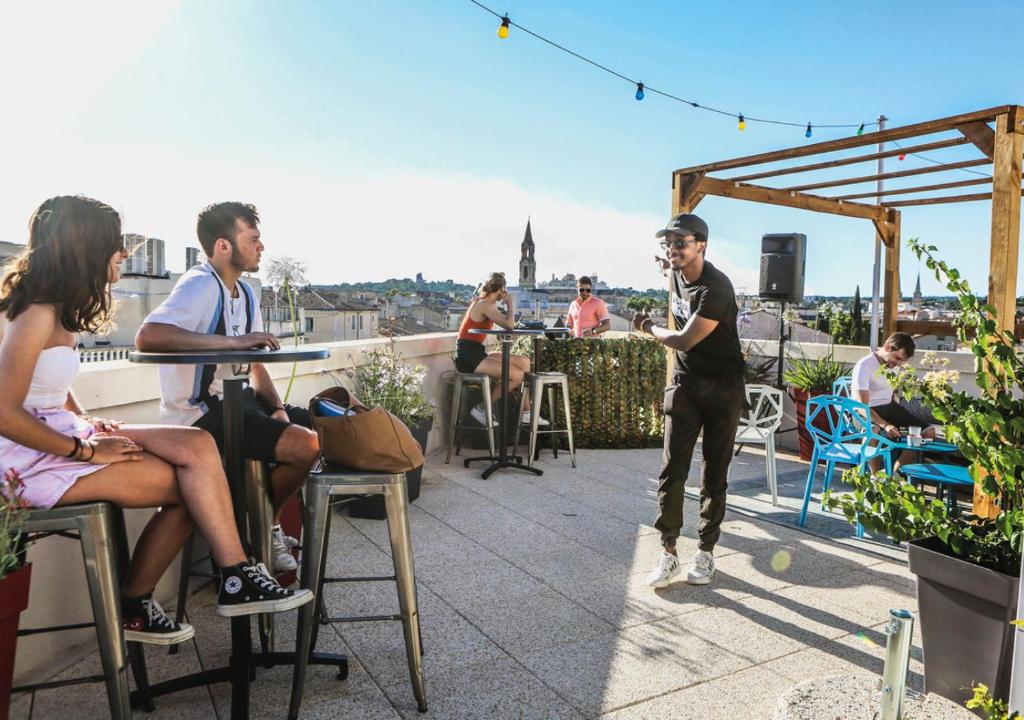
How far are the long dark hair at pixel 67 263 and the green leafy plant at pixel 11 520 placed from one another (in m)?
0.41

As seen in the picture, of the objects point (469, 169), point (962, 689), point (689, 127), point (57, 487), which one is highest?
point (469, 169)

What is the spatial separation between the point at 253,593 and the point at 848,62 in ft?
38.8

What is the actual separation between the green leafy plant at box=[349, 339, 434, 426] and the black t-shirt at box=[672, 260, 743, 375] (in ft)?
7.34

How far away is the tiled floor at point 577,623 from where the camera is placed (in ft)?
7.23

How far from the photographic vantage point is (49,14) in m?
3.63

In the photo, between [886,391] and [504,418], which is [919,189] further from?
[504,418]

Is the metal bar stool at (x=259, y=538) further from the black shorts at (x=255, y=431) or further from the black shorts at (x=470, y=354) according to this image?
the black shorts at (x=470, y=354)

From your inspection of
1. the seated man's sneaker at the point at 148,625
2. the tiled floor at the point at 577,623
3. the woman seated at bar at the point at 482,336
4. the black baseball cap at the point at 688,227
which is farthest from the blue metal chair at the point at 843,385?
the seated man's sneaker at the point at 148,625

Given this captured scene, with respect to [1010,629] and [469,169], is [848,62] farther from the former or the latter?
[469,169]

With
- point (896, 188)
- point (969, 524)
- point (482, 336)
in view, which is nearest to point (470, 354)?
point (482, 336)

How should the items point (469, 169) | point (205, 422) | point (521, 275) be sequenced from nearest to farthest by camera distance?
point (205, 422) < point (469, 169) < point (521, 275)

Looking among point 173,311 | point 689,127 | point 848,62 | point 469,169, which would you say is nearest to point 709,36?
point 689,127

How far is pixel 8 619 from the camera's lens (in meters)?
1.70

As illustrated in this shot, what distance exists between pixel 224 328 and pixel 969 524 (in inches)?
96.1
